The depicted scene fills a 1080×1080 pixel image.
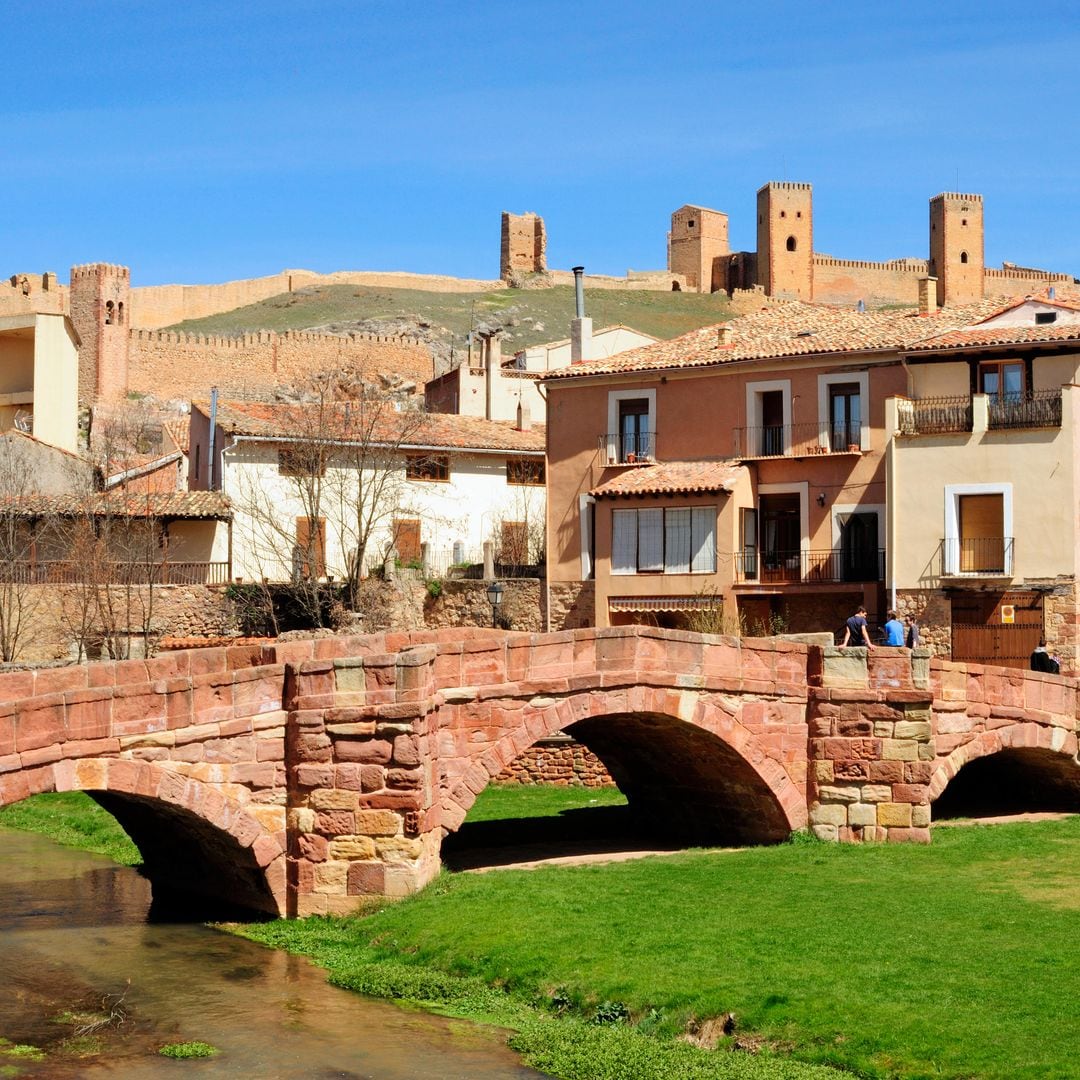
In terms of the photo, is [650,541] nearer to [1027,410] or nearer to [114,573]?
[1027,410]

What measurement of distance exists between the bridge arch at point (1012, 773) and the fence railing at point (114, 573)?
58.7ft

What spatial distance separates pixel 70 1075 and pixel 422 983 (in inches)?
136

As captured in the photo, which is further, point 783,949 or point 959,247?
point 959,247

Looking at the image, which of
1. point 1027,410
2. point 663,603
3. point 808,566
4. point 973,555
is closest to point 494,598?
point 663,603

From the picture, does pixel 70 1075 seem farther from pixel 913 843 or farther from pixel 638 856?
pixel 913 843

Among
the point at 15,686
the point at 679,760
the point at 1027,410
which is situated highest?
the point at 1027,410

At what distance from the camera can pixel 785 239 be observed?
328 feet

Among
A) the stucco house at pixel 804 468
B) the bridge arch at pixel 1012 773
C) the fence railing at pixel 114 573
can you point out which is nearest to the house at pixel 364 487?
the fence railing at pixel 114 573

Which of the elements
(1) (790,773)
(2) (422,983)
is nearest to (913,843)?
(1) (790,773)

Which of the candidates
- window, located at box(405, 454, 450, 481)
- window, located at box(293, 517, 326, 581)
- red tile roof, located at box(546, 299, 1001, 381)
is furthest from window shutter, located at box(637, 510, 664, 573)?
window, located at box(405, 454, 450, 481)

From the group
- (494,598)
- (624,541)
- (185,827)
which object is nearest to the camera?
(185,827)

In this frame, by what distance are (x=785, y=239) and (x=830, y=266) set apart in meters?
5.40

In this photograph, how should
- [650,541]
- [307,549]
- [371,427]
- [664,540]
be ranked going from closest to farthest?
[664,540]
[650,541]
[307,549]
[371,427]

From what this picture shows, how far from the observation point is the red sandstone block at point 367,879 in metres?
17.6
